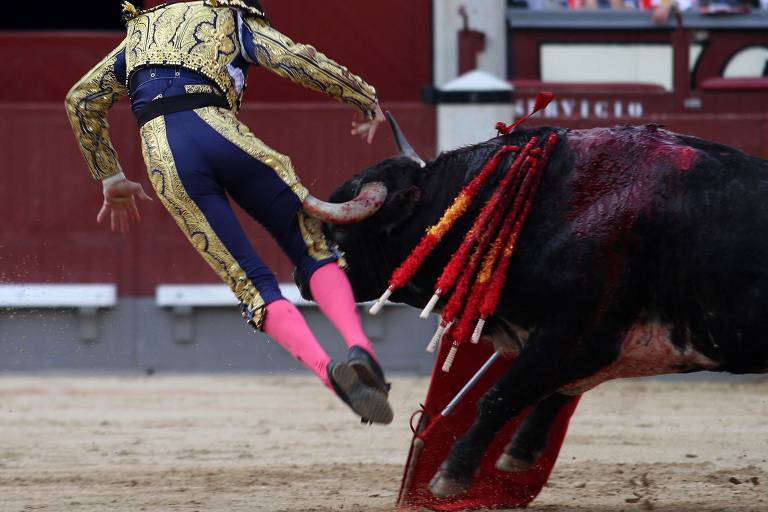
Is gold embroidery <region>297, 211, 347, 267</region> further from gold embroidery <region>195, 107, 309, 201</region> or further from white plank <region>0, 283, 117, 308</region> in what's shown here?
white plank <region>0, 283, 117, 308</region>

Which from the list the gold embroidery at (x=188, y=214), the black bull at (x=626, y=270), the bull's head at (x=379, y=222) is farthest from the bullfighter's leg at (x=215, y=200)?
the black bull at (x=626, y=270)

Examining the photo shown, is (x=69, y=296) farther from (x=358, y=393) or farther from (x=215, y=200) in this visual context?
(x=358, y=393)

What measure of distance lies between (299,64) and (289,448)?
228 centimetres

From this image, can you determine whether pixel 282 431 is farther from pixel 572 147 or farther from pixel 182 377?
pixel 572 147

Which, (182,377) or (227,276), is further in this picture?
(182,377)

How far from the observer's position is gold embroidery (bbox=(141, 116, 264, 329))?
152 inches

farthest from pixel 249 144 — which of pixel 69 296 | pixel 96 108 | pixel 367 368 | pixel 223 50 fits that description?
pixel 69 296

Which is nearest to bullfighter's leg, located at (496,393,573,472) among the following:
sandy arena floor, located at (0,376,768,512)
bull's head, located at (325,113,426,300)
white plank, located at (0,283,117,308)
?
sandy arena floor, located at (0,376,768,512)

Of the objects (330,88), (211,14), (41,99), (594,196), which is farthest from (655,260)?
(41,99)

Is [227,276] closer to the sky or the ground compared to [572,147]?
closer to the ground

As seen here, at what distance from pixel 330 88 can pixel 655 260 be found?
1044 millimetres

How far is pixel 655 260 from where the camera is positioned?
4.03 m

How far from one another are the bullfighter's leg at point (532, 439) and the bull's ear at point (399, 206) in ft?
2.38

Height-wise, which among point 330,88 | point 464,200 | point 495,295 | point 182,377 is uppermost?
point 330,88
